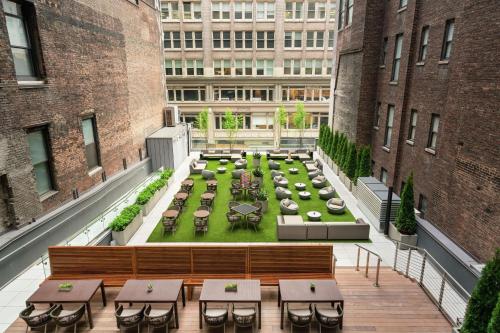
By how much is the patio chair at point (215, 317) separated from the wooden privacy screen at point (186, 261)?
5.75 feet

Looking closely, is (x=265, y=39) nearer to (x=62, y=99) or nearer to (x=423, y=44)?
(x=423, y=44)

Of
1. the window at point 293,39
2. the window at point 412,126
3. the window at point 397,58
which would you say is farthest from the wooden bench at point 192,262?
the window at point 293,39

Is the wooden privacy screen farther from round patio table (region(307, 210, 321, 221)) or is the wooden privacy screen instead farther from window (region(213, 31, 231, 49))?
window (region(213, 31, 231, 49))

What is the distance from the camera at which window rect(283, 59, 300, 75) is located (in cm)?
4019

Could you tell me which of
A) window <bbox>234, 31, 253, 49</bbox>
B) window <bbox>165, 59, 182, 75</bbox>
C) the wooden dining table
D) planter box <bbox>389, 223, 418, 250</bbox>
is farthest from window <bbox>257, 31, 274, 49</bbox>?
the wooden dining table

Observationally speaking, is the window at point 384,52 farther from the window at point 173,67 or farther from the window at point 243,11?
the window at point 173,67

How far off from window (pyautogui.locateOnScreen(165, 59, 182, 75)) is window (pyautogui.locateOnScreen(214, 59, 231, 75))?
4.64m

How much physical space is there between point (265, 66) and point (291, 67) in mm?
3323

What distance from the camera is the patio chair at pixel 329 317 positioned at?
7.57 m

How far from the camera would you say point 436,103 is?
556 inches

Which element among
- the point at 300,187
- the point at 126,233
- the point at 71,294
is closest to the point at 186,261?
the point at 71,294

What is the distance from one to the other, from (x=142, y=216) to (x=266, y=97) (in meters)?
28.0

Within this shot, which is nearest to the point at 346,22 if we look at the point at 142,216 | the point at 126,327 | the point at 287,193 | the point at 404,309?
the point at 287,193

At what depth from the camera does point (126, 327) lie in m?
7.71
